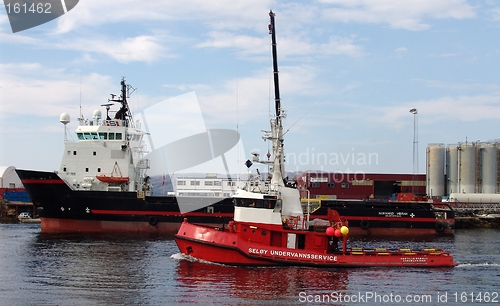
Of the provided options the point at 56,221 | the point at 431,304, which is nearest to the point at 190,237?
the point at 431,304

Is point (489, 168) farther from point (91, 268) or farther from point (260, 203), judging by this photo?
point (91, 268)

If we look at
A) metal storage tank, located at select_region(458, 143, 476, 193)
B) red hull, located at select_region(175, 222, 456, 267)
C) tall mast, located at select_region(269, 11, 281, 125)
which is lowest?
red hull, located at select_region(175, 222, 456, 267)

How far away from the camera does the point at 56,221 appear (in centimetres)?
4275

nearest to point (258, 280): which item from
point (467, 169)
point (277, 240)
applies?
point (277, 240)

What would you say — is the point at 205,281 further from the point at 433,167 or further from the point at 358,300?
the point at 433,167

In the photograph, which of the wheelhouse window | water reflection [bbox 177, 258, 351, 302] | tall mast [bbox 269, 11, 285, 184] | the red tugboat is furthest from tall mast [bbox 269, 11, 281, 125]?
water reflection [bbox 177, 258, 351, 302]

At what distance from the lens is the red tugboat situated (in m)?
26.6

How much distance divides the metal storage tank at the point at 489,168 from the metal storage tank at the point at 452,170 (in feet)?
9.71

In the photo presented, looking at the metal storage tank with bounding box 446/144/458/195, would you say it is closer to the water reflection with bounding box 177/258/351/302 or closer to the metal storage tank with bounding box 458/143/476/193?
the metal storage tank with bounding box 458/143/476/193

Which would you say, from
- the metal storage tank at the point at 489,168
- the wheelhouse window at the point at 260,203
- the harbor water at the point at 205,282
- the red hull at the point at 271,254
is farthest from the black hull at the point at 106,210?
the metal storage tank at the point at 489,168

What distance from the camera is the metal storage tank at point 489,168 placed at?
66.1 m

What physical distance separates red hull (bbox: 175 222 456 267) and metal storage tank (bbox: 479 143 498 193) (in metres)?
42.1

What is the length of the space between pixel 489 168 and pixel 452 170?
13.9 feet

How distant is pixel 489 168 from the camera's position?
2616 inches
